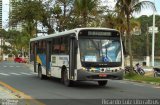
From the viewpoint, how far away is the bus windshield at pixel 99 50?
21.7 meters

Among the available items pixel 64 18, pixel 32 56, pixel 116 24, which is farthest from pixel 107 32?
pixel 64 18

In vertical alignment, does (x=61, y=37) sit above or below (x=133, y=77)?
above

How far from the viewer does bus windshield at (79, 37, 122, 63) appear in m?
21.7

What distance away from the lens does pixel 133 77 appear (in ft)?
102

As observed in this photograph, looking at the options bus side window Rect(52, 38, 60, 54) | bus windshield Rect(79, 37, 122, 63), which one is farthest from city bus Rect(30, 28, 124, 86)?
bus side window Rect(52, 38, 60, 54)

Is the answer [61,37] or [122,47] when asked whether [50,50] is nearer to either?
[61,37]

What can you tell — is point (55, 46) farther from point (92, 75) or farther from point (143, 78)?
point (143, 78)

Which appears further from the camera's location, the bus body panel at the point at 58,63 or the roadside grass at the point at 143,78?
the roadside grass at the point at 143,78

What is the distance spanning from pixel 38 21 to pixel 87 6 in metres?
17.4

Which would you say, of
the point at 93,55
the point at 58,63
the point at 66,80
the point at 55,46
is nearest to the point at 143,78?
the point at 55,46

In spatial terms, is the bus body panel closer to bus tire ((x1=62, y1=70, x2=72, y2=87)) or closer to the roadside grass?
bus tire ((x1=62, y1=70, x2=72, y2=87))

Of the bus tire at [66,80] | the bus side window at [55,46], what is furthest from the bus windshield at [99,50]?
the bus side window at [55,46]

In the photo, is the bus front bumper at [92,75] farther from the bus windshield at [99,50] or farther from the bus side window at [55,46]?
the bus side window at [55,46]

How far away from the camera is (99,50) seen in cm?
2175
